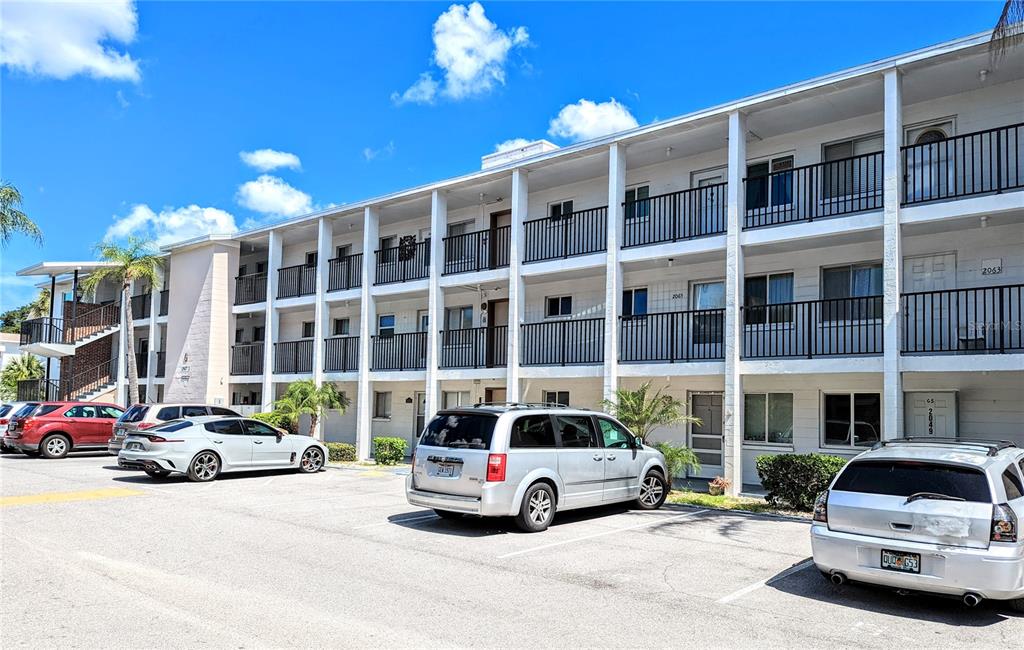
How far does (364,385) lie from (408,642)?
17.9 m

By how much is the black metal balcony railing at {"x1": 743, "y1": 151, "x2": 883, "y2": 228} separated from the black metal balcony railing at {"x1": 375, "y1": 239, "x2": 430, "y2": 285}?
971 cm

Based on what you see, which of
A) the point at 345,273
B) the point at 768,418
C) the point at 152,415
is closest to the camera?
the point at 768,418

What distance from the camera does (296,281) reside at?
2634 centimetres

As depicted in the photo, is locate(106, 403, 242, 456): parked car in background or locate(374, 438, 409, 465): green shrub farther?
locate(374, 438, 409, 465): green shrub

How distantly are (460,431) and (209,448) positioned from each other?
26.5 ft

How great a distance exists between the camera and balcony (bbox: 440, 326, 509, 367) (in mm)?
20734

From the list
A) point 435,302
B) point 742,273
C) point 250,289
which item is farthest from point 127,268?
point 742,273

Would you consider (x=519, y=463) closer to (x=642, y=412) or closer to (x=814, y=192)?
(x=642, y=412)

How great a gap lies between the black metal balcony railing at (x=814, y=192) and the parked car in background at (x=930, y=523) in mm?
8420

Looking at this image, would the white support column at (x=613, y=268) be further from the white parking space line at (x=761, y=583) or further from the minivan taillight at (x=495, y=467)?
the white parking space line at (x=761, y=583)

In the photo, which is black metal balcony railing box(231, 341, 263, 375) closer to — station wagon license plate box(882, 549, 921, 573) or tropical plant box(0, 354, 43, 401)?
tropical plant box(0, 354, 43, 401)

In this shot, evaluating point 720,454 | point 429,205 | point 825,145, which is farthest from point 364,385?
point 825,145

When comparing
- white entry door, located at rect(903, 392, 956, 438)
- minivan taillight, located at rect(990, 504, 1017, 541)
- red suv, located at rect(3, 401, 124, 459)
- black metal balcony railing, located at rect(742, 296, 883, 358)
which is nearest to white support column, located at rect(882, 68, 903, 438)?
black metal balcony railing, located at rect(742, 296, 883, 358)

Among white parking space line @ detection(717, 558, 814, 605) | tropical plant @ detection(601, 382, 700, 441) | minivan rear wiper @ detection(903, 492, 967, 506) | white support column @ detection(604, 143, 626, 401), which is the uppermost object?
white support column @ detection(604, 143, 626, 401)
